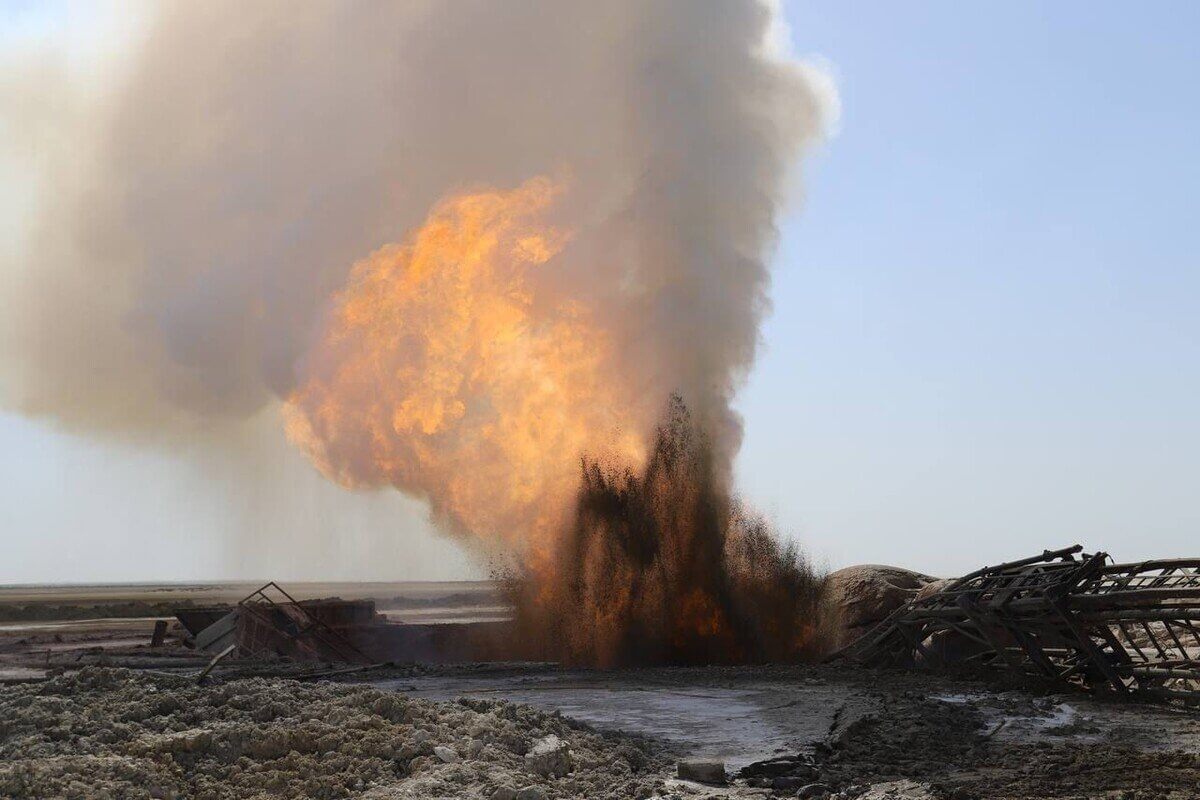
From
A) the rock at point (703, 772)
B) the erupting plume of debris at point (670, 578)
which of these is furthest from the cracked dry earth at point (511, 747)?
the erupting plume of debris at point (670, 578)

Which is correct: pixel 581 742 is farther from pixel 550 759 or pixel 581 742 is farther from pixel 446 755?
pixel 446 755

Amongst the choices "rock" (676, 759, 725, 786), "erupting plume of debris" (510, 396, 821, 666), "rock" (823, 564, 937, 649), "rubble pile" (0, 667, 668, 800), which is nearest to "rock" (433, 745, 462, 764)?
"rubble pile" (0, 667, 668, 800)

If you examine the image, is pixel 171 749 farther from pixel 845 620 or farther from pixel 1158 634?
pixel 1158 634

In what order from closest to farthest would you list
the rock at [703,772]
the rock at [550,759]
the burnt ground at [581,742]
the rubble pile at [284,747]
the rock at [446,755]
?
the rubble pile at [284,747] → the burnt ground at [581,742] → the rock at [446,755] → the rock at [703,772] → the rock at [550,759]

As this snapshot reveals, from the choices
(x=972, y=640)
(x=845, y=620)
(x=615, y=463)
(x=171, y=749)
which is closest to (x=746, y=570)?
(x=845, y=620)

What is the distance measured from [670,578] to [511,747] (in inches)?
671

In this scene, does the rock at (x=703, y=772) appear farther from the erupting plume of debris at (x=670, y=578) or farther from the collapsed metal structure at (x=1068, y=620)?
the erupting plume of debris at (x=670, y=578)

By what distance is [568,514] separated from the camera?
107 feet

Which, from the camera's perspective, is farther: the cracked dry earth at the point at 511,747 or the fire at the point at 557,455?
the fire at the point at 557,455

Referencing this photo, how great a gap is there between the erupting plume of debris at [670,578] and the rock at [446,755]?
16.4 meters

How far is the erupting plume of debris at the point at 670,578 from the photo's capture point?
98.1 feet

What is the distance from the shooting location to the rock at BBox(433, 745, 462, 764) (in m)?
12.9

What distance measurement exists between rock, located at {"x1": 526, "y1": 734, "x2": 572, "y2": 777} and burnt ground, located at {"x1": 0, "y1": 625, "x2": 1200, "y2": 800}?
18cm

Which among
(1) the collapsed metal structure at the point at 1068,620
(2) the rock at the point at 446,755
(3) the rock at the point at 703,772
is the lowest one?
(3) the rock at the point at 703,772
